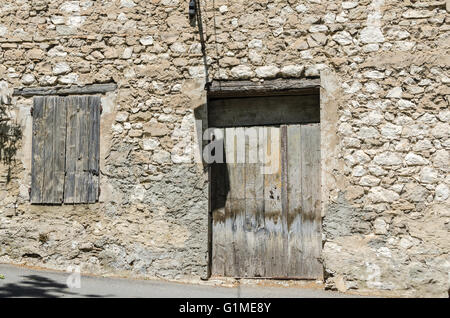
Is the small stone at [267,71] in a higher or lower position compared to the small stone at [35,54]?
lower

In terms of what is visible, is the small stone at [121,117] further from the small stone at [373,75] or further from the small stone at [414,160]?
the small stone at [414,160]

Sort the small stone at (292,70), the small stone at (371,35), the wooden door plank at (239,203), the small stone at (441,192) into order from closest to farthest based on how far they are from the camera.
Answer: the small stone at (441,192)
the small stone at (371,35)
the small stone at (292,70)
the wooden door plank at (239,203)

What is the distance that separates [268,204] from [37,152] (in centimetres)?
256

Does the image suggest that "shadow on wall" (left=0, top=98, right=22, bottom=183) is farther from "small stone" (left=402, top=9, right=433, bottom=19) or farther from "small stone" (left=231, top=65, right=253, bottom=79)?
"small stone" (left=402, top=9, right=433, bottom=19)

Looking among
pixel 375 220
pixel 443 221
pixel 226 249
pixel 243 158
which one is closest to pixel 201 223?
pixel 226 249

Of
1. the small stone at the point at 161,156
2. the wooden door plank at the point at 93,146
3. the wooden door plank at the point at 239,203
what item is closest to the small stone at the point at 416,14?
the wooden door plank at the point at 239,203

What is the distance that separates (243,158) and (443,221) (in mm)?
2069

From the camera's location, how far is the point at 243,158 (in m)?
5.59

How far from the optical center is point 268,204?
5512mm

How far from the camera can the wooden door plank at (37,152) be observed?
5.62m

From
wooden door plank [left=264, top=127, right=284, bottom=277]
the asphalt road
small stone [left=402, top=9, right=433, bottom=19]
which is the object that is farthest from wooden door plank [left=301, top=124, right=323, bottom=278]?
small stone [left=402, top=9, right=433, bottom=19]

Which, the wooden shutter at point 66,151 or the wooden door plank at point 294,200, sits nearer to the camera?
the wooden door plank at point 294,200

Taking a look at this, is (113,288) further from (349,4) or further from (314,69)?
(349,4)

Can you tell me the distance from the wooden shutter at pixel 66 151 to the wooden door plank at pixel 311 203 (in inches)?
86.4
